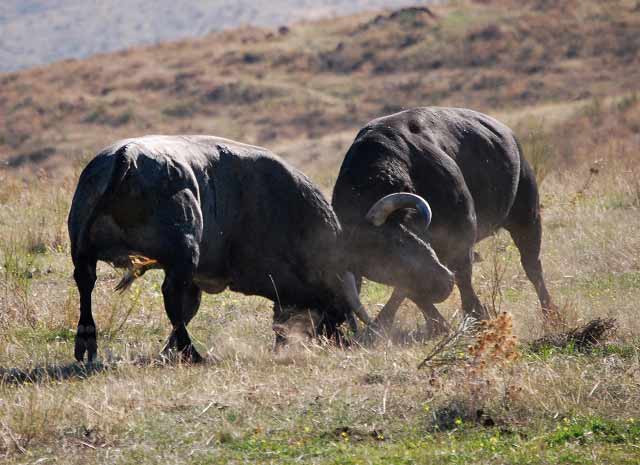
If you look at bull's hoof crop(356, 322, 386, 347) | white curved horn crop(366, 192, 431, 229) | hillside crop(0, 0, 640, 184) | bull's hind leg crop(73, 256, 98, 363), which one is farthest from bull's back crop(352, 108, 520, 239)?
hillside crop(0, 0, 640, 184)

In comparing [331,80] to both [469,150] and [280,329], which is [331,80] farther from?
[280,329]

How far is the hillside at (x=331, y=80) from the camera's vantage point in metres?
39.9

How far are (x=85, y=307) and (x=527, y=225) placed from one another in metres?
5.12

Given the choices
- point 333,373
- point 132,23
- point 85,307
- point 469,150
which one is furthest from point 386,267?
point 132,23

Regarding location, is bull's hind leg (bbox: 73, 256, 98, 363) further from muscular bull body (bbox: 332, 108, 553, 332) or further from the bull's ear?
muscular bull body (bbox: 332, 108, 553, 332)

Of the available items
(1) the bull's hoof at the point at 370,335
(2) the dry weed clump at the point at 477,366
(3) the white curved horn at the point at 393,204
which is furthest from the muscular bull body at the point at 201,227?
(2) the dry weed clump at the point at 477,366

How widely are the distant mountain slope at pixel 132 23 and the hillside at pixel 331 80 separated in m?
112

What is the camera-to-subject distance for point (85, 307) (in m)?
8.02

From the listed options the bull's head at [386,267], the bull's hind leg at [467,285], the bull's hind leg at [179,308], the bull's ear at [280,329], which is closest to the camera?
the bull's hind leg at [179,308]

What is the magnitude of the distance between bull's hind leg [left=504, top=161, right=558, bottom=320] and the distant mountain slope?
15471 centimetres

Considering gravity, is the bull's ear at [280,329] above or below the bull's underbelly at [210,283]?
below

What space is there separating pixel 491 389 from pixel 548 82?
3428 centimetres

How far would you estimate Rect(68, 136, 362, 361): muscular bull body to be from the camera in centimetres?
787

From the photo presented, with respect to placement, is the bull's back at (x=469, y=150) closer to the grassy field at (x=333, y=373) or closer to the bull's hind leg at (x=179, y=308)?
the grassy field at (x=333, y=373)
